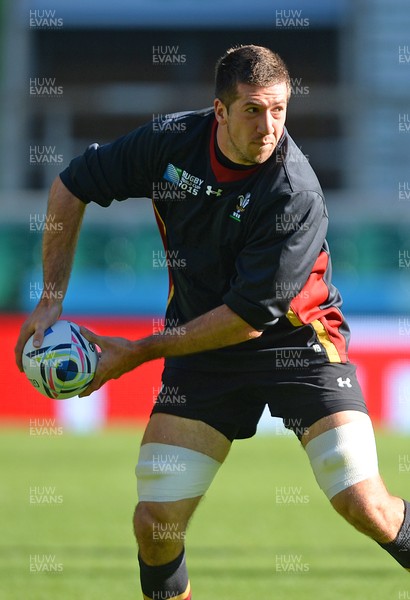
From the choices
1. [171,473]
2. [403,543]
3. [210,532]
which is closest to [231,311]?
[171,473]

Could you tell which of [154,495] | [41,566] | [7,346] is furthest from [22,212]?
[154,495]

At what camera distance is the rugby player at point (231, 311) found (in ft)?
15.0

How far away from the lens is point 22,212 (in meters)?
14.3

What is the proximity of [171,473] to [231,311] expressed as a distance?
2.28 ft

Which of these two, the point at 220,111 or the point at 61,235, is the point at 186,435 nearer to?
the point at 61,235

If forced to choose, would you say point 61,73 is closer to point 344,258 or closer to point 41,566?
point 344,258

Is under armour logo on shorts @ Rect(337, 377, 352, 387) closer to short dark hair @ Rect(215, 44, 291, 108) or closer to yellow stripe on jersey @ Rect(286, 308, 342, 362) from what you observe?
yellow stripe on jersey @ Rect(286, 308, 342, 362)

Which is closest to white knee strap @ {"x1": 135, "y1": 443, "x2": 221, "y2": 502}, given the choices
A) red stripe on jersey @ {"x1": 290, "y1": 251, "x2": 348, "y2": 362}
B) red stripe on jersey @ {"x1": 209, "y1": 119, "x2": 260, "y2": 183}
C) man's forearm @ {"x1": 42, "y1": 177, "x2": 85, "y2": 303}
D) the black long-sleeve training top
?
the black long-sleeve training top

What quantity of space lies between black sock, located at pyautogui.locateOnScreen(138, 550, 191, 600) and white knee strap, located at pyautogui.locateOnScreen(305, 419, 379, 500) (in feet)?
2.26

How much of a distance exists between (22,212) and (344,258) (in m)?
3.96

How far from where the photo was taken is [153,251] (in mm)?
13250

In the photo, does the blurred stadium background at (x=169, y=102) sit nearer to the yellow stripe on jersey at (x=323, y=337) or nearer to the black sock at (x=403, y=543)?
the yellow stripe on jersey at (x=323, y=337)

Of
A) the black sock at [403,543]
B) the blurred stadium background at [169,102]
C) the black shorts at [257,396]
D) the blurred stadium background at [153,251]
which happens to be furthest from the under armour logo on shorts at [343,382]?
the blurred stadium background at [169,102]

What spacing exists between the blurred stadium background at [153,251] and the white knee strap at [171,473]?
4.33 ft
